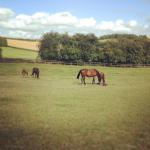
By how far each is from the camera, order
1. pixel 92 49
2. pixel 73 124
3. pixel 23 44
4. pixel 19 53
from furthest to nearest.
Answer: pixel 23 44 → pixel 19 53 → pixel 92 49 → pixel 73 124

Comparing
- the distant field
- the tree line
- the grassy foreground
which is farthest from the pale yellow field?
the grassy foreground

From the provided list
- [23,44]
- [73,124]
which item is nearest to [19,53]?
[23,44]

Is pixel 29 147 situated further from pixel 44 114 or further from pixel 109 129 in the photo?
pixel 44 114

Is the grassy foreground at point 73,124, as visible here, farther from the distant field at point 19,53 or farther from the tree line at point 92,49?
the distant field at point 19,53

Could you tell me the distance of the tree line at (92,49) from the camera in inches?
3848

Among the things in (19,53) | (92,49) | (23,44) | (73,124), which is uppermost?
(23,44)

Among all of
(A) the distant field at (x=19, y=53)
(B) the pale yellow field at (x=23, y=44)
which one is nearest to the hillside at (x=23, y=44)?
(B) the pale yellow field at (x=23, y=44)

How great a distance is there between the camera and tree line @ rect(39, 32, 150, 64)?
321 ft

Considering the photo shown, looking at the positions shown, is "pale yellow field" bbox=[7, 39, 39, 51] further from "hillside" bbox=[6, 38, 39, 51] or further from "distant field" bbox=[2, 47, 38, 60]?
"distant field" bbox=[2, 47, 38, 60]

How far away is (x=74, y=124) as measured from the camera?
55.4 feet

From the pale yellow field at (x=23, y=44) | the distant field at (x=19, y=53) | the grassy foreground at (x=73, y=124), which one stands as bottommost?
the grassy foreground at (x=73, y=124)

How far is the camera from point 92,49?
328 ft

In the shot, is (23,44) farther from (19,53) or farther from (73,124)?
(73,124)

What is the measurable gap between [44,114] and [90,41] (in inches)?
3361
